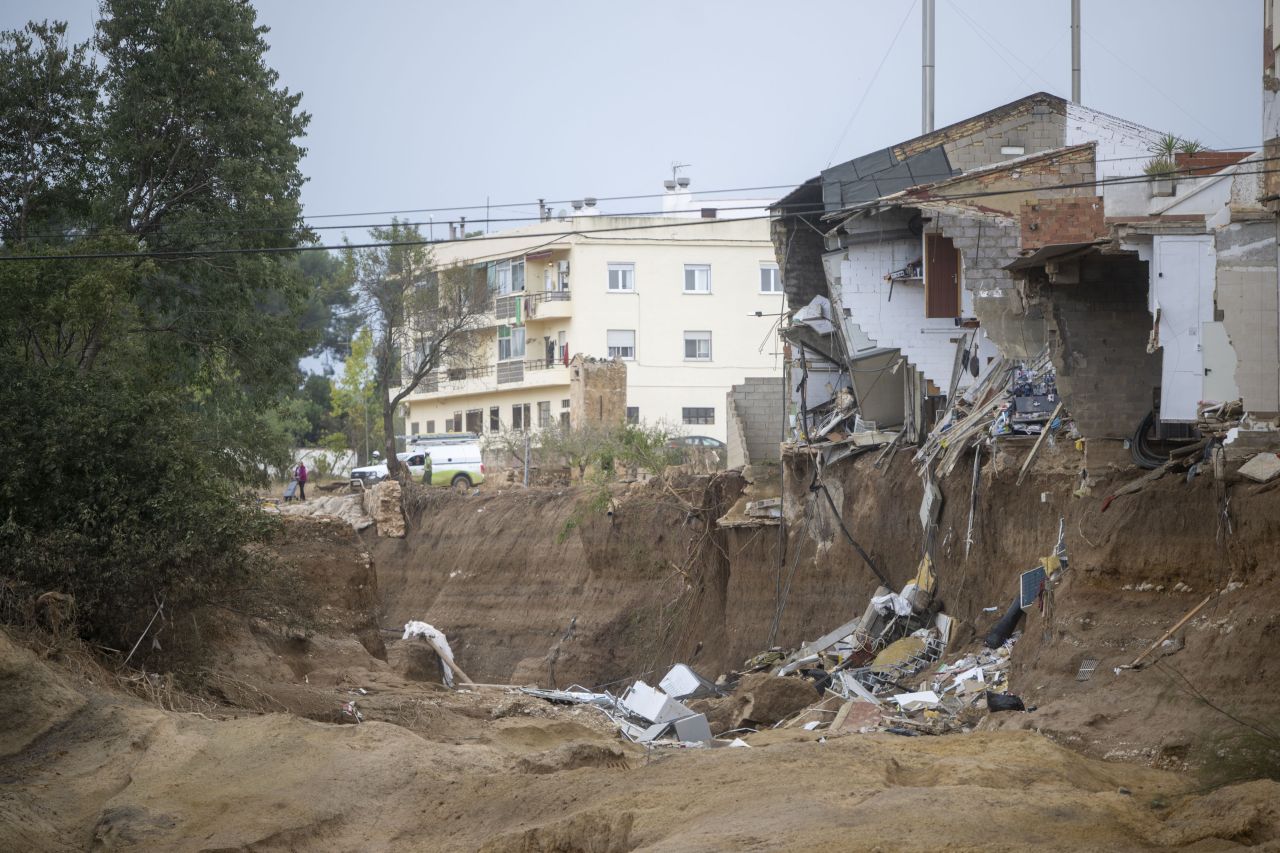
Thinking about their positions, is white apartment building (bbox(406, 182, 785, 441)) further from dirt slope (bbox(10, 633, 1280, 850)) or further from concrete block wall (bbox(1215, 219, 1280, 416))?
concrete block wall (bbox(1215, 219, 1280, 416))

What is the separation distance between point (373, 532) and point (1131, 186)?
26.6 metres

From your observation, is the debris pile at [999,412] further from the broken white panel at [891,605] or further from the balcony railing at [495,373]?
the balcony railing at [495,373]

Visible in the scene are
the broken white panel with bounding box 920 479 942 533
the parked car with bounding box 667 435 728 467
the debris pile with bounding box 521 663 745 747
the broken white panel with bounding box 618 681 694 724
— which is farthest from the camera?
the parked car with bounding box 667 435 728 467

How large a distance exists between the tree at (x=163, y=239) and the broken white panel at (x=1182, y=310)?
11.2 meters

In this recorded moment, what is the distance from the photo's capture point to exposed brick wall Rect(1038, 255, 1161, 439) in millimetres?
17047

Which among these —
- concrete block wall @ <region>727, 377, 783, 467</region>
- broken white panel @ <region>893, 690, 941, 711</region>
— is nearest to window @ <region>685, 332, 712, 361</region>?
concrete block wall @ <region>727, 377, 783, 467</region>

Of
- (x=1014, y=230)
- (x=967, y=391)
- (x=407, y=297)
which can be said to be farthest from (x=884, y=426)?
(x=407, y=297)

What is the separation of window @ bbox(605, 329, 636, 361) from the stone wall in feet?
20.6

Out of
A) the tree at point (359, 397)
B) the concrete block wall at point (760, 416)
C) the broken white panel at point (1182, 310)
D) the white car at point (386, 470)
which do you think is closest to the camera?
the broken white panel at point (1182, 310)

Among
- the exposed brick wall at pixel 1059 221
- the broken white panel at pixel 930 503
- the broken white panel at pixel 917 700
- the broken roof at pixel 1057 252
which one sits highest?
the exposed brick wall at pixel 1059 221

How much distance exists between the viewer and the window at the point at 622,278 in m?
56.9

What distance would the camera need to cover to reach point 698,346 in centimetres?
5725

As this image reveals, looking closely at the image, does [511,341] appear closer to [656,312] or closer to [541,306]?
[541,306]

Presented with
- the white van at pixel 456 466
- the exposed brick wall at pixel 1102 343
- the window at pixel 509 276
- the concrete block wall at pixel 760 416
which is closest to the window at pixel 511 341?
the window at pixel 509 276
